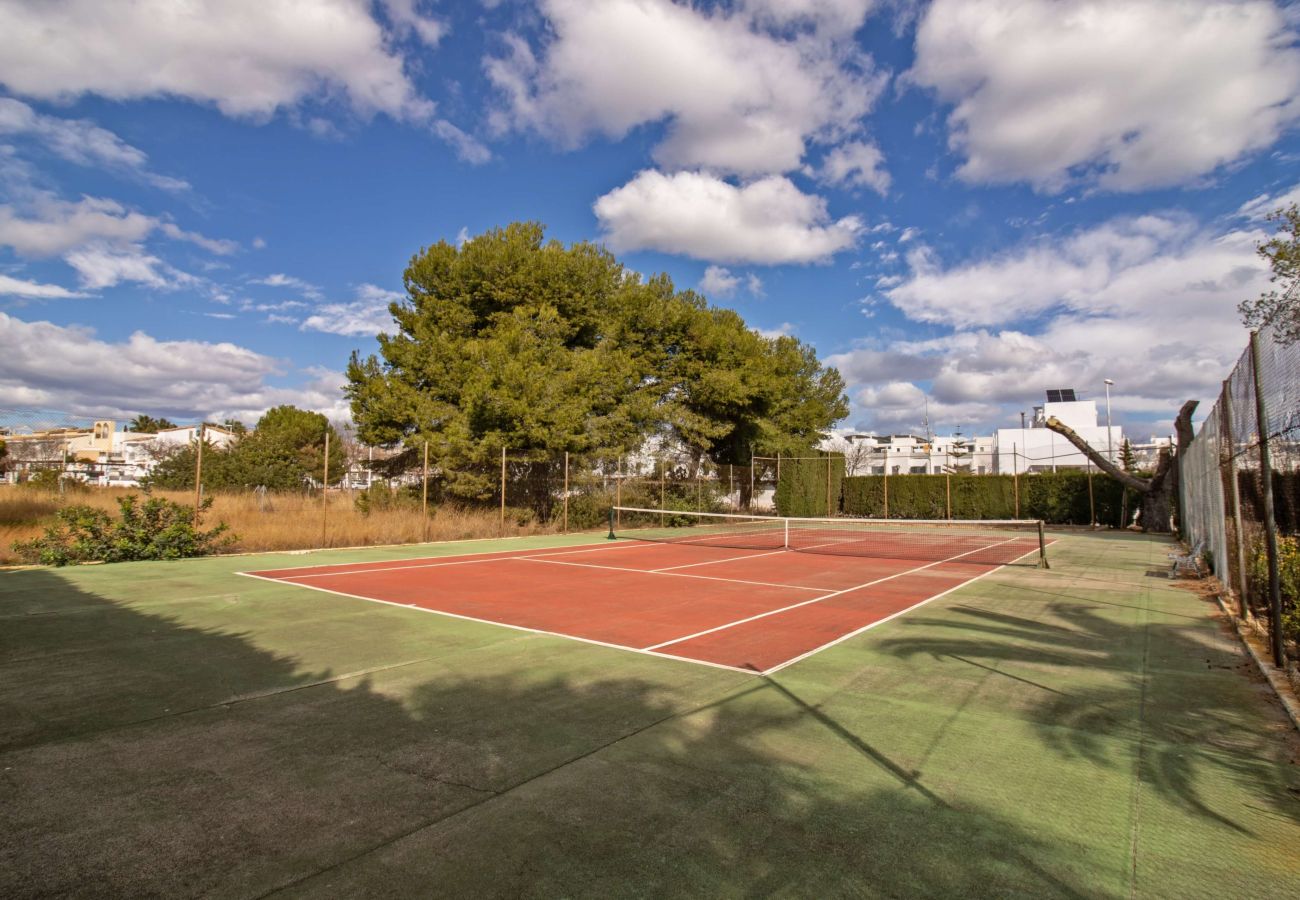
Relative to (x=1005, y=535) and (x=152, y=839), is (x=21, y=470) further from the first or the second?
(x=1005, y=535)

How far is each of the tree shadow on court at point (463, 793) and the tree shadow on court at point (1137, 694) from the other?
1.44 m

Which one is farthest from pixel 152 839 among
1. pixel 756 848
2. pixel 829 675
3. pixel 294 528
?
pixel 294 528

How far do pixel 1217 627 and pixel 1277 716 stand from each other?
404 cm

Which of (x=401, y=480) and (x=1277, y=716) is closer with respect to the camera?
(x=1277, y=716)

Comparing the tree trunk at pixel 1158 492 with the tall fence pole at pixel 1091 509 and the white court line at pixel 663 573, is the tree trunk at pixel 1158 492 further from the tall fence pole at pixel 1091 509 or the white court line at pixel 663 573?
the white court line at pixel 663 573

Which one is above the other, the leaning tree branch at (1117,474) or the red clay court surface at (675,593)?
the leaning tree branch at (1117,474)

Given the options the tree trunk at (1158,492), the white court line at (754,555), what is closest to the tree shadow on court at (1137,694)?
the white court line at (754,555)

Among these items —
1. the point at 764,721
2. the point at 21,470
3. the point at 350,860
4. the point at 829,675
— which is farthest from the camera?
the point at 21,470

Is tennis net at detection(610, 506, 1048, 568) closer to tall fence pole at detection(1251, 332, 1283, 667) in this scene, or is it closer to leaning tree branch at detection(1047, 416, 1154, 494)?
leaning tree branch at detection(1047, 416, 1154, 494)

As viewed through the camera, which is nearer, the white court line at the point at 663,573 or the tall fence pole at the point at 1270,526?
the tall fence pole at the point at 1270,526

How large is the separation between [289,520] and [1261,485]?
18.3m

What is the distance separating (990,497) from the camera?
105 feet

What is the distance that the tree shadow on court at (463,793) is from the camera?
2.87 m

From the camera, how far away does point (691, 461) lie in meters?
31.5
